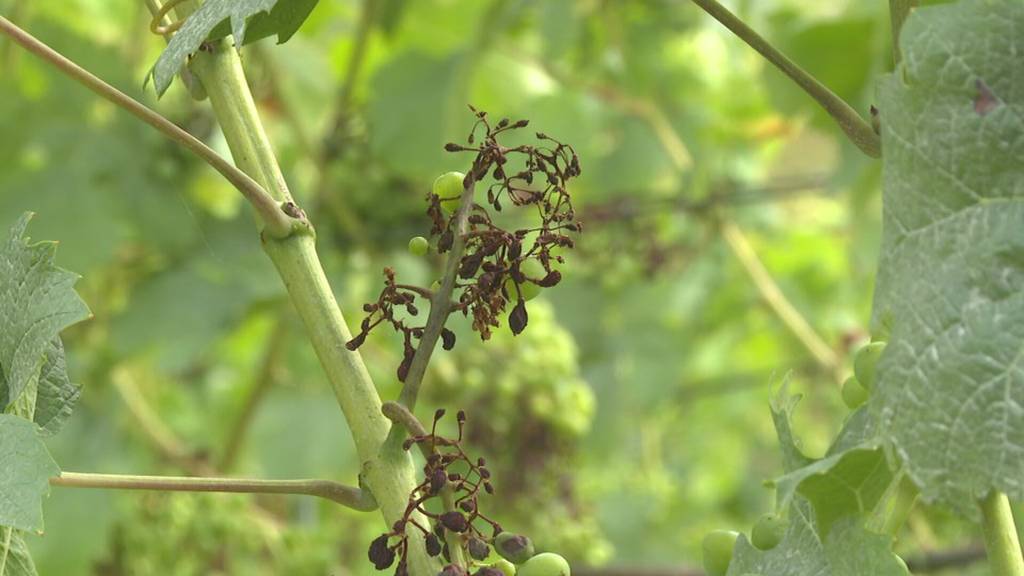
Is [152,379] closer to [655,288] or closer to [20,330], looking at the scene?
[655,288]

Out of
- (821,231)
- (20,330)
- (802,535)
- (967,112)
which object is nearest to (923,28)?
(967,112)

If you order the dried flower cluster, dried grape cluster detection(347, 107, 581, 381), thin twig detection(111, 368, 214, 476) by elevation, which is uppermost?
thin twig detection(111, 368, 214, 476)

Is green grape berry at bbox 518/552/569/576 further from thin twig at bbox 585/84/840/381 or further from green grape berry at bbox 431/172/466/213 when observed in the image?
thin twig at bbox 585/84/840/381

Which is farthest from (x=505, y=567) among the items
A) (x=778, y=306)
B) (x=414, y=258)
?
(x=778, y=306)

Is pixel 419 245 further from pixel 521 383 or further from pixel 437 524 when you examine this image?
pixel 521 383

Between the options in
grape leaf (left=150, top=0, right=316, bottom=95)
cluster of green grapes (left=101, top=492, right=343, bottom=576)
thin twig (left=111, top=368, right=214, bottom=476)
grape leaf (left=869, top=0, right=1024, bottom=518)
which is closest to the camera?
grape leaf (left=869, top=0, right=1024, bottom=518)

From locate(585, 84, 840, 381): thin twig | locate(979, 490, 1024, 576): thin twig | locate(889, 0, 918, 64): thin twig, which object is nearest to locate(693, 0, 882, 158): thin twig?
locate(889, 0, 918, 64): thin twig

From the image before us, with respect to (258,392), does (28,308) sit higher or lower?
lower
